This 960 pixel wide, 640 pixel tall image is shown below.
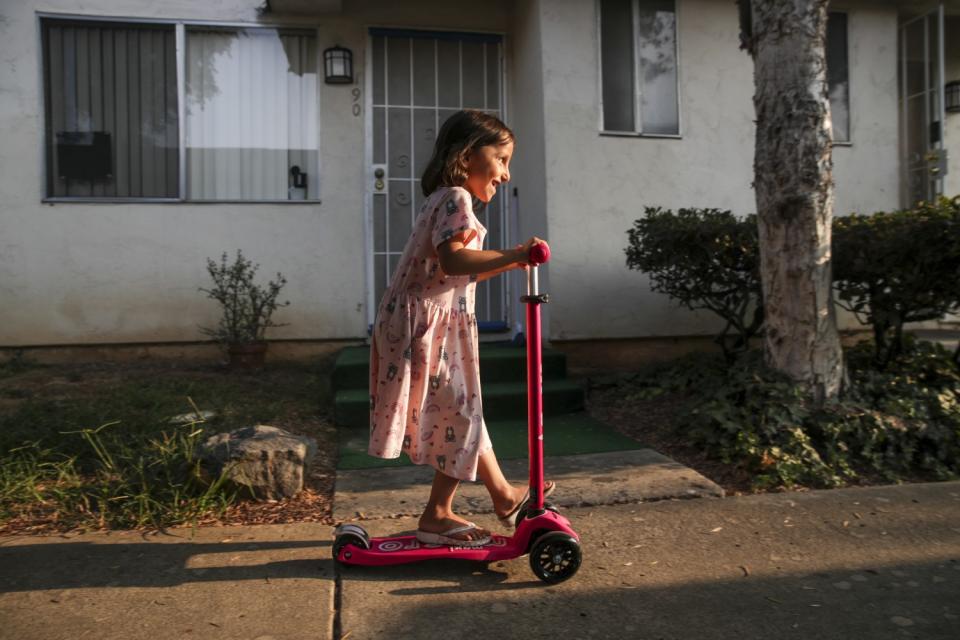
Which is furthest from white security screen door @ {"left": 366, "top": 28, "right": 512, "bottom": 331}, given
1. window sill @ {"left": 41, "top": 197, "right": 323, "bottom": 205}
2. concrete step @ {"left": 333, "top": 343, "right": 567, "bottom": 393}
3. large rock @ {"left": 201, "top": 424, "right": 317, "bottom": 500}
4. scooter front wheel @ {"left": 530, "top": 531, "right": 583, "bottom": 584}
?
scooter front wheel @ {"left": 530, "top": 531, "right": 583, "bottom": 584}

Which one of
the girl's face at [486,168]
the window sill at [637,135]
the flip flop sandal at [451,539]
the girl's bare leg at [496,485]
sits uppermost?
the window sill at [637,135]

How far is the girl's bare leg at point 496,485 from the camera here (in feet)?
8.23

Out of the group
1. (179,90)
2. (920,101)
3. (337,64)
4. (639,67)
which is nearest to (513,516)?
(639,67)

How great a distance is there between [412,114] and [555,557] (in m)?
5.09

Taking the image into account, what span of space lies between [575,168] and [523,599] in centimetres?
427

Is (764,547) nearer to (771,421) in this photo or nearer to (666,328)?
(771,421)

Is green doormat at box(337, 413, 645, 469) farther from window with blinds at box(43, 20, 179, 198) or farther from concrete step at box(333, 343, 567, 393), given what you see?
window with blinds at box(43, 20, 179, 198)

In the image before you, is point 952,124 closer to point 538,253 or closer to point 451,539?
point 538,253

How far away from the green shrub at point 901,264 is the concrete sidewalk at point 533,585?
164cm

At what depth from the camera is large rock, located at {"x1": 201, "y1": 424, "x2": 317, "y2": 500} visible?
316 centimetres

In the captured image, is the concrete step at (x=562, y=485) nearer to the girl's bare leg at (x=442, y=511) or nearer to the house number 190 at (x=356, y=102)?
the girl's bare leg at (x=442, y=511)

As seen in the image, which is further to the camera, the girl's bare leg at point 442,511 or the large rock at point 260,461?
the large rock at point 260,461

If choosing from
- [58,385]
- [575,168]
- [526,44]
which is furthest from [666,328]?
[58,385]

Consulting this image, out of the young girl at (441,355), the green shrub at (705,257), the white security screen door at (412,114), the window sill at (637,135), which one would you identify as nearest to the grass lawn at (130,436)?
the young girl at (441,355)
